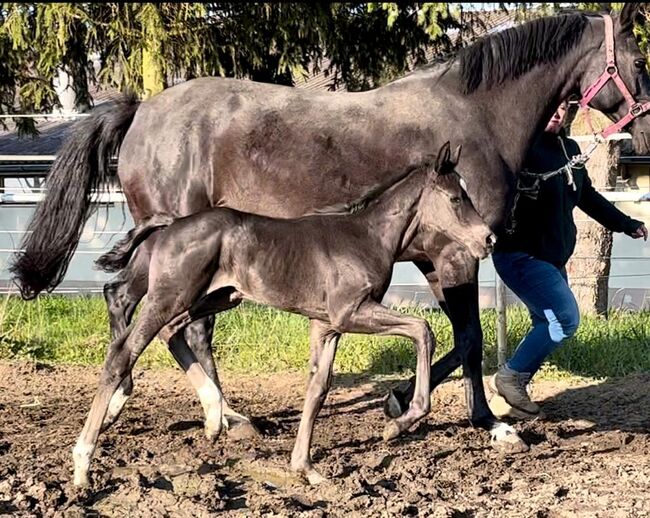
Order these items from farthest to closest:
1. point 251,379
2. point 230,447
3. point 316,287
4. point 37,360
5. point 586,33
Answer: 1. point 37,360
2. point 251,379
3. point 586,33
4. point 230,447
5. point 316,287

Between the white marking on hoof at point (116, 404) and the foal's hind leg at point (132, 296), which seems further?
the foal's hind leg at point (132, 296)

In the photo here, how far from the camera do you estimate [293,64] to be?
10.2 m

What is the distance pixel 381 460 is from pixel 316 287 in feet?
3.21

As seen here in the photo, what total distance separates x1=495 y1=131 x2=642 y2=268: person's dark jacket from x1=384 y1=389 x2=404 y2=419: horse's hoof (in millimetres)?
1110

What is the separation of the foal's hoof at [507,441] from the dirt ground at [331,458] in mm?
58

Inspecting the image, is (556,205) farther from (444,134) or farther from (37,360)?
(37,360)

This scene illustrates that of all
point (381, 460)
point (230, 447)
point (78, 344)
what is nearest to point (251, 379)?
point (78, 344)

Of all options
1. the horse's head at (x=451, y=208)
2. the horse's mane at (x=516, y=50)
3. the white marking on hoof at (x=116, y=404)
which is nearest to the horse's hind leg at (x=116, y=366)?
the white marking on hoof at (x=116, y=404)

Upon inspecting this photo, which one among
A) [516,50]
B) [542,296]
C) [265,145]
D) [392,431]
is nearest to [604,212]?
[542,296]

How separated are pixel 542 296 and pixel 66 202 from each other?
306 centimetres

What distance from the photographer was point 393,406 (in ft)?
18.6

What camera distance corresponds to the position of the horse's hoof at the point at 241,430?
5834 mm

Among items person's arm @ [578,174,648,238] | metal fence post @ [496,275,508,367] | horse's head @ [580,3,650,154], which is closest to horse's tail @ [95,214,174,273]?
horse's head @ [580,3,650,154]

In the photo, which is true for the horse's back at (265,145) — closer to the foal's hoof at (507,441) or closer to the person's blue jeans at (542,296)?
the person's blue jeans at (542,296)
